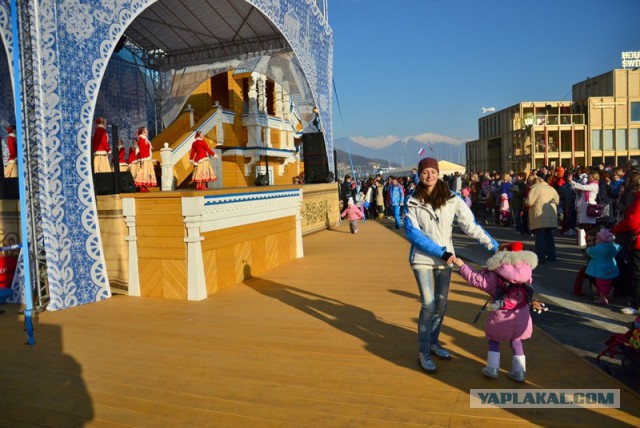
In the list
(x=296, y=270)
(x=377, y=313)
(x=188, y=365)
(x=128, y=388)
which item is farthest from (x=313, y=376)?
(x=296, y=270)

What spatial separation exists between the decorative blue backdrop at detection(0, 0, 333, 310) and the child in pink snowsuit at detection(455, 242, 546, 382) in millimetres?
4982

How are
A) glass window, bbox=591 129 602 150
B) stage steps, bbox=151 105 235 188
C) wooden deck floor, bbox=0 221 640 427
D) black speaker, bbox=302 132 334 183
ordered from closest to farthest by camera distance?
wooden deck floor, bbox=0 221 640 427 → black speaker, bbox=302 132 334 183 → stage steps, bbox=151 105 235 188 → glass window, bbox=591 129 602 150

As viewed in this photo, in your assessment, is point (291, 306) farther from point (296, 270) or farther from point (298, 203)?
point (298, 203)

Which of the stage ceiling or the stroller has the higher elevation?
the stage ceiling

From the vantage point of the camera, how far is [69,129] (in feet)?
19.6

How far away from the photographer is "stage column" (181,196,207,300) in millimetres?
6086

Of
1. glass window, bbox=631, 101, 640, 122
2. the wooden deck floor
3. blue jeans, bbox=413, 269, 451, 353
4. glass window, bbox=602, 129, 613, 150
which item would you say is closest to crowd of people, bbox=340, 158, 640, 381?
blue jeans, bbox=413, 269, 451, 353

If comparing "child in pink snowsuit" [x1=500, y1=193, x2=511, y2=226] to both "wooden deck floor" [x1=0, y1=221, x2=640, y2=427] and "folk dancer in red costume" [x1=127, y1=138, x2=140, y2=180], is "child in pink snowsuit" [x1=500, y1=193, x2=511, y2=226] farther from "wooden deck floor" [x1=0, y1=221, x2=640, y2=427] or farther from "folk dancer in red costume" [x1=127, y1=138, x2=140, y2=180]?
"folk dancer in red costume" [x1=127, y1=138, x2=140, y2=180]

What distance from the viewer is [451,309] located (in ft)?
17.4

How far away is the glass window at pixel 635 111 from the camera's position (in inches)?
1348

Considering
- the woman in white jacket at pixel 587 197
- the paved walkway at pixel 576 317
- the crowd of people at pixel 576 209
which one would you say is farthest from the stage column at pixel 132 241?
the woman in white jacket at pixel 587 197

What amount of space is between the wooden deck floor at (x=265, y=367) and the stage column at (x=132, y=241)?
354 millimetres

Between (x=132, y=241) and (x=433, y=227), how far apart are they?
4496mm

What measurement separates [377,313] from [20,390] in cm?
336
